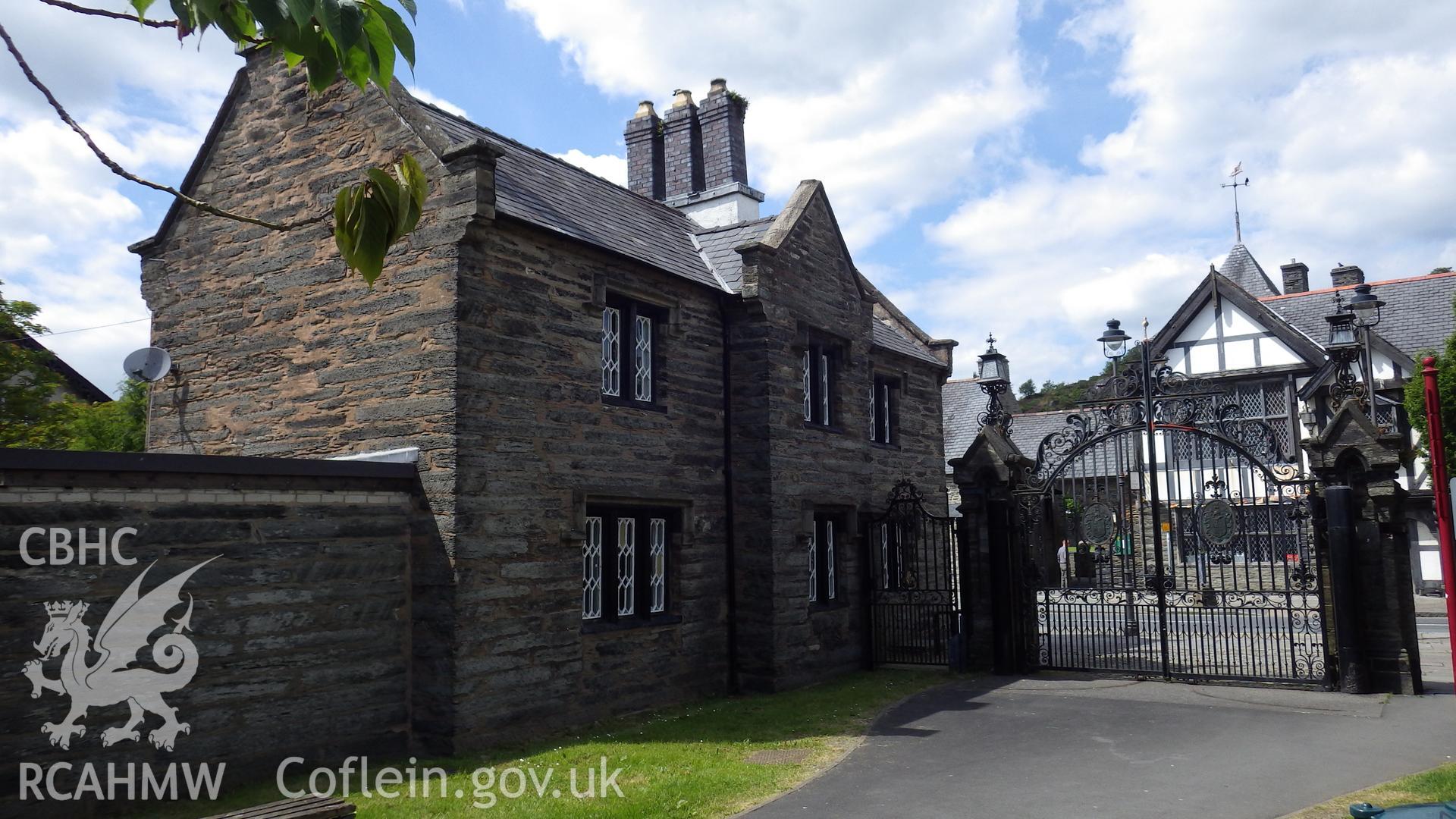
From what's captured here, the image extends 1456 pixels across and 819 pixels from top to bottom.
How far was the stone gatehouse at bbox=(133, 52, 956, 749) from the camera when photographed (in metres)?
10.4

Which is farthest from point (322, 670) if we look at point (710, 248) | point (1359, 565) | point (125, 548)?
point (1359, 565)

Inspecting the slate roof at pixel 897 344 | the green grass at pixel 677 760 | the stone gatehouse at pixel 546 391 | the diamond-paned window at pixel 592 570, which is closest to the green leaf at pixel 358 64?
the green grass at pixel 677 760

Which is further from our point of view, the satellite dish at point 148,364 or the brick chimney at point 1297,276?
the brick chimney at point 1297,276

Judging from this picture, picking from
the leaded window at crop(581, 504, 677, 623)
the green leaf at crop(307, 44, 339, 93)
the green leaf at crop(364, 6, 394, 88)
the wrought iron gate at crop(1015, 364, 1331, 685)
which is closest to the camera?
the green leaf at crop(364, 6, 394, 88)

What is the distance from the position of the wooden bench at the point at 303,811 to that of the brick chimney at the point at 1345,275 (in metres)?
38.8

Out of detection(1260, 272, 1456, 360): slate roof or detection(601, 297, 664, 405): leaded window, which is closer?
detection(601, 297, 664, 405): leaded window

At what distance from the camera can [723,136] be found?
19703 millimetres

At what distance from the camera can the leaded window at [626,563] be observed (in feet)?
39.1

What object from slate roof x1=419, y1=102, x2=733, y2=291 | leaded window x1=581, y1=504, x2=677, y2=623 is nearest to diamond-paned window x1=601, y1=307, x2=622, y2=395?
slate roof x1=419, y1=102, x2=733, y2=291

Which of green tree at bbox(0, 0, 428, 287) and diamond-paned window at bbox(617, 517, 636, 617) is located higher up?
green tree at bbox(0, 0, 428, 287)

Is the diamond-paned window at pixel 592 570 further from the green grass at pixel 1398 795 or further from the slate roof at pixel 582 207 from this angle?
the green grass at pixel 1398 795

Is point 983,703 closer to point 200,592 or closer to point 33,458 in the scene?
point 200,592

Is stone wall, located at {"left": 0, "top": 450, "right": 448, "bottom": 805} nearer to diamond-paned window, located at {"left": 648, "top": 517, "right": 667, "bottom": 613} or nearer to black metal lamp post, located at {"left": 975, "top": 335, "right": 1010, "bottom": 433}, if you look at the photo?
diamond-paned window, located at {"left": 648, "top": 517, "right": 667, "bottom": 613}

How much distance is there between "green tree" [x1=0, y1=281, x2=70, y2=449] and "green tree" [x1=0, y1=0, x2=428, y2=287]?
1337cm
